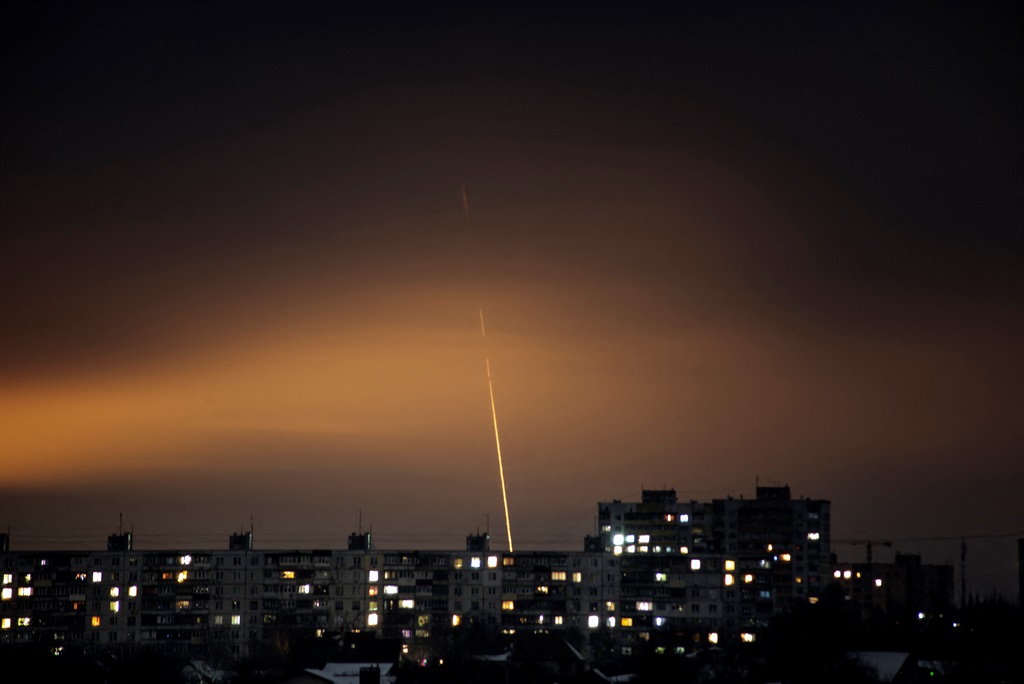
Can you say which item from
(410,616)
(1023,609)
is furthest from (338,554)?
(1023,609)

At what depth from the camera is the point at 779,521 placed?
17538 cm

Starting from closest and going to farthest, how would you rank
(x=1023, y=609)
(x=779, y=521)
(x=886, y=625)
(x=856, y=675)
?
1. (x=856, y=675)
2. (x=886, y=625)
3. (x=1023, y=609)
4. (x=779, y=521)

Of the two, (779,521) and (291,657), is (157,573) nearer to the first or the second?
(291,657)

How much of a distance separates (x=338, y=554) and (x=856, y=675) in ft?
276

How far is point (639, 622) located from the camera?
154375mm

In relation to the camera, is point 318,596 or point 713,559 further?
point 713,559

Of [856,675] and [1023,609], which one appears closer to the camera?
[856,675]

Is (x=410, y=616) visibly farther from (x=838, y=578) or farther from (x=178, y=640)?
(x=838, y=578)

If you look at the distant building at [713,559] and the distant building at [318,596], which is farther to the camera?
the distant building at [713,559]

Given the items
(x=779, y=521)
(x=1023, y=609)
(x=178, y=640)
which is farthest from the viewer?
(x=779, y=521)

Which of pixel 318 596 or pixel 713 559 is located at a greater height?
pixel 713 559

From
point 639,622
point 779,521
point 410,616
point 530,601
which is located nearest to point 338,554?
point 410,616

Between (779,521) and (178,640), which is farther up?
(779,521)

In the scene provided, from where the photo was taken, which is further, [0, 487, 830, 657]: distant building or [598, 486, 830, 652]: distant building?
[598, 486, 830, 652]: distant building
